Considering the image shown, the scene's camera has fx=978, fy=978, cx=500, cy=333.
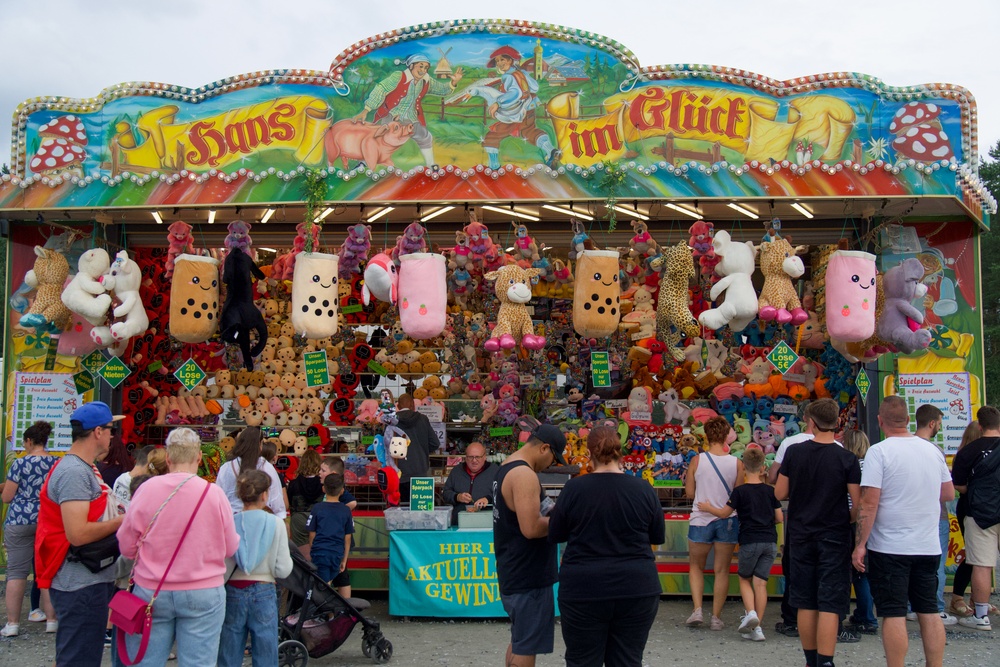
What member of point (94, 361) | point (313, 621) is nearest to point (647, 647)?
point (313, 621)

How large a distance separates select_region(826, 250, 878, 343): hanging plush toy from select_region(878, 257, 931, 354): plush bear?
0.29m

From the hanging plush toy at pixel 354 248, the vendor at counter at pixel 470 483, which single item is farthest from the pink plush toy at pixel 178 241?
the vendor at counter at pixel 470 483

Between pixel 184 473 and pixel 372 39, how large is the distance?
4447 millimetres

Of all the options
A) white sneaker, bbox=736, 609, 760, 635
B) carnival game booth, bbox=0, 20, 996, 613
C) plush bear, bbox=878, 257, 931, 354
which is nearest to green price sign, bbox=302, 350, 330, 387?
carnival game booth, bbox=0, 20, 996, 613

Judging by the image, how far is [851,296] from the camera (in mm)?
7168

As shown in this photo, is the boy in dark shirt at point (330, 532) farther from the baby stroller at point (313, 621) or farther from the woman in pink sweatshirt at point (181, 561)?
the woman in pink sweatshirt at point (181, 561)

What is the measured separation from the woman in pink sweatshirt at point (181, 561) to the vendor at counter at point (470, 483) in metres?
3.47

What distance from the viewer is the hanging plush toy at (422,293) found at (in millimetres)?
7250

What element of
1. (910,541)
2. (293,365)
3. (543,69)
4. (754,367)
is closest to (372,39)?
(543,69)

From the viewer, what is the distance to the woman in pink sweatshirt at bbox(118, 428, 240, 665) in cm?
433

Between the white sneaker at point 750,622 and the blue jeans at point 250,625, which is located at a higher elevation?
the blue jeans at point 250,625

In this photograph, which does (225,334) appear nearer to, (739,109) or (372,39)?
(372,39)

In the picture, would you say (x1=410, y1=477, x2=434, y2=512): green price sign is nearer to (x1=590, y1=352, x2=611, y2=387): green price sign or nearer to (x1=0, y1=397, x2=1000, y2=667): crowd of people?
(x1=0, y1=397, x2=1000, y2=667): crowd of people

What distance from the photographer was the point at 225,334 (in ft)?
25.1
